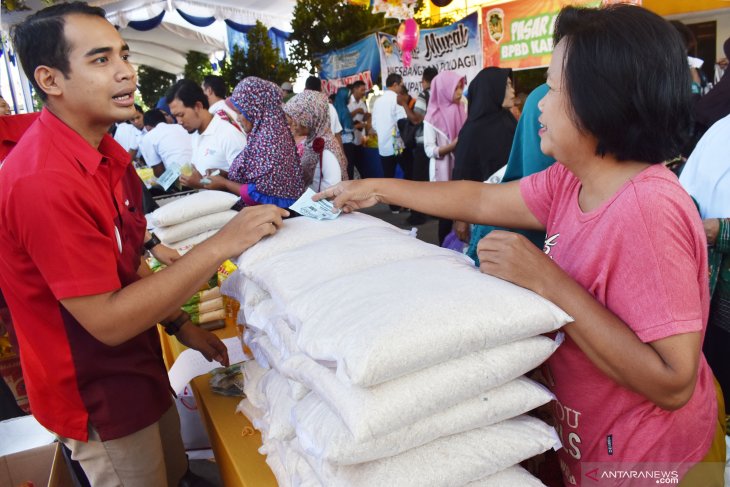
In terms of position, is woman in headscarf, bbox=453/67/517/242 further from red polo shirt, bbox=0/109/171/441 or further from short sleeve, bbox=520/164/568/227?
red polo shirt, bbox=0/109/171/441

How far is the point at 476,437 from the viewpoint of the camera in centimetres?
97

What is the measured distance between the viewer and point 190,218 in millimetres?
2588

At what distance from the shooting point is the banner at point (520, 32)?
658 cm

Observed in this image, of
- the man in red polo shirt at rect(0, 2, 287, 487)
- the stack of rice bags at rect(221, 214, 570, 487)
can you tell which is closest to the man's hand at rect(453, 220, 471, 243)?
the man in red polo shirt at rect(0, 2, 287, 487)

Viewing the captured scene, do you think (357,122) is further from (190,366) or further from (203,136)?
(190,366)

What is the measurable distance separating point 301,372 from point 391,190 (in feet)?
2.69

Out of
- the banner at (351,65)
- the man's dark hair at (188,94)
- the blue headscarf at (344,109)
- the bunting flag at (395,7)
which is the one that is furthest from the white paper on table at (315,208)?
the banner at (351,65)

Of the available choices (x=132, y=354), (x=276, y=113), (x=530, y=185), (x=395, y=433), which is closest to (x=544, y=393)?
(x=395, y=433)

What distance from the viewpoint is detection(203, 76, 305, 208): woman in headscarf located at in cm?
373

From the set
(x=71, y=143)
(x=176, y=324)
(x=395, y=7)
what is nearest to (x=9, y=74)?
(x=395, y=7)

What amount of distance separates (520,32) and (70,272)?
22.7ft

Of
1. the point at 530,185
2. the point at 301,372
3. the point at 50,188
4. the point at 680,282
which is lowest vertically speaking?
the point at 301,372

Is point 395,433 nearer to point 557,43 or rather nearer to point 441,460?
point 441,460

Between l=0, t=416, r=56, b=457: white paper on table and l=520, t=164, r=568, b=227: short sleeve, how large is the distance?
1.74m
